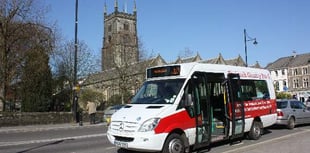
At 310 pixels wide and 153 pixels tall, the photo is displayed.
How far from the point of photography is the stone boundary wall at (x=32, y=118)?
1044 inches

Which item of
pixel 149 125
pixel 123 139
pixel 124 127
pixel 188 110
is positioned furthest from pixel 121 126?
pixel 188 110

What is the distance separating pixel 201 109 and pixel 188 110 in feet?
2.20

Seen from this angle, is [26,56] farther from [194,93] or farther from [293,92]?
[293,92]

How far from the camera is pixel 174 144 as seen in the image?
9797 mm

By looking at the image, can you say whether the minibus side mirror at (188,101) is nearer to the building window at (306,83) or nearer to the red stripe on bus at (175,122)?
the red stripe on bus at (175,122)

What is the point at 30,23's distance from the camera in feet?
101

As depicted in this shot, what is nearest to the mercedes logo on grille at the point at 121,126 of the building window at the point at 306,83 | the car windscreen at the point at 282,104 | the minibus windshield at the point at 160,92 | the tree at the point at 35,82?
the minibus windshield at the point at 160,92

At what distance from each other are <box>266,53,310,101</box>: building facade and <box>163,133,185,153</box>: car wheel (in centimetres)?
8907

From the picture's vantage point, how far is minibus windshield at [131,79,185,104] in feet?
33.9

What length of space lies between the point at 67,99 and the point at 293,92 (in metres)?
79.1

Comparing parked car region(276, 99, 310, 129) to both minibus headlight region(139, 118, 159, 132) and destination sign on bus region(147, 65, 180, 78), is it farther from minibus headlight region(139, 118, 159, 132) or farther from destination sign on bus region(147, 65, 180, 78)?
minibus headlight region(139, 118, 159, 132)

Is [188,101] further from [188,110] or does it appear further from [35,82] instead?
[35,82]

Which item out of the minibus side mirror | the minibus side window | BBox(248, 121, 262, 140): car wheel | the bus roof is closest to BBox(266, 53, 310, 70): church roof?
BBox(248, 121, 262, 140): car wheel

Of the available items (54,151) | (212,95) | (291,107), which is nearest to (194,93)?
(212,95)
